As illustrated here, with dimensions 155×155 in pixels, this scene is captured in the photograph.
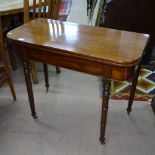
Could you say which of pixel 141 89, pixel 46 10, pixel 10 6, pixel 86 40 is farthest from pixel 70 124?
pixel 10 6

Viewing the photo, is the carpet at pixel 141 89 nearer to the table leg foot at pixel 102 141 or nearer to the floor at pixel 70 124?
the floor at pixel 70 124

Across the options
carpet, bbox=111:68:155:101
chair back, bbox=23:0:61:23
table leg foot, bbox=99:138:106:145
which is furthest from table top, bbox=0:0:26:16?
table leg foot, bbox=99:138:106:145

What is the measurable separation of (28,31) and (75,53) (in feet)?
1.55

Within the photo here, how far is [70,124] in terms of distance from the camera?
5.85ft

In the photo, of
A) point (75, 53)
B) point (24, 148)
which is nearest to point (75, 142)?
point (24, 148)

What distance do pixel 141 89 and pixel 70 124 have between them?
85 cm

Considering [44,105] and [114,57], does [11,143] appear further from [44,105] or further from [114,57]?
[114,57]

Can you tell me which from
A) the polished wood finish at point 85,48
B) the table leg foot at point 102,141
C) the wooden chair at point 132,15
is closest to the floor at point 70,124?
the table leg foot at point 102,141

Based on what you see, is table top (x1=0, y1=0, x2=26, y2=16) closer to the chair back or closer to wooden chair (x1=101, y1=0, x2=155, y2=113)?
the chair back

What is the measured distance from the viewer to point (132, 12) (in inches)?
86.6

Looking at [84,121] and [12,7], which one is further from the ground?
[12,7]

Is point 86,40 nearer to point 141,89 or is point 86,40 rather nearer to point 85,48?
point 85,48

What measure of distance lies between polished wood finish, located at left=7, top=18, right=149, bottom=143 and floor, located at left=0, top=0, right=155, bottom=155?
17 centimetres

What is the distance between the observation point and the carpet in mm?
2086
